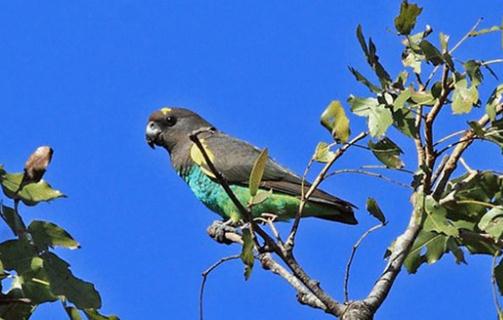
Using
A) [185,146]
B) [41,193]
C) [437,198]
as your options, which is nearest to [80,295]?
[41,193]

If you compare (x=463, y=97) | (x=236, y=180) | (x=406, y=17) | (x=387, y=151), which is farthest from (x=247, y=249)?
(x=236, y=180)

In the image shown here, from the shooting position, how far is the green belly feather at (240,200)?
6961 millimetres

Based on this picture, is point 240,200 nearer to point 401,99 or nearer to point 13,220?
point 401,99

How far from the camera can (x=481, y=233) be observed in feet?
12.3

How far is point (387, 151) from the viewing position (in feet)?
12.5

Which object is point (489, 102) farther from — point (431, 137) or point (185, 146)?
point (185, 146)

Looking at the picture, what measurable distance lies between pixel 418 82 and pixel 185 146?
4.44m

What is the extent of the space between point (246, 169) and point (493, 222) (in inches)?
158

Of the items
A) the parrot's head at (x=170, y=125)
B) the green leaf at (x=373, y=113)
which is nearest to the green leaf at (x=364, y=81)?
the green leaf at (x=373, y=113)

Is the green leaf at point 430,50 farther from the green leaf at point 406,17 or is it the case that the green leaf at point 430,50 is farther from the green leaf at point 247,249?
the green leaf at point 247,249

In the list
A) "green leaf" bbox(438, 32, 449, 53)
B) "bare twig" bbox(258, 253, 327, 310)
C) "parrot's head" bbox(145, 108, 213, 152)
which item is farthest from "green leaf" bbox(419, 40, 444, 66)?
"parrot's head" bbox(145, 108, 213, 152)

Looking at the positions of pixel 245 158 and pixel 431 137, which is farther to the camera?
pixel 245 158

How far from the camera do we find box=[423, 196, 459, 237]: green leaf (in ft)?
11.3

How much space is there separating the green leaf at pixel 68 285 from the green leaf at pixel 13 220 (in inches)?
3.9
